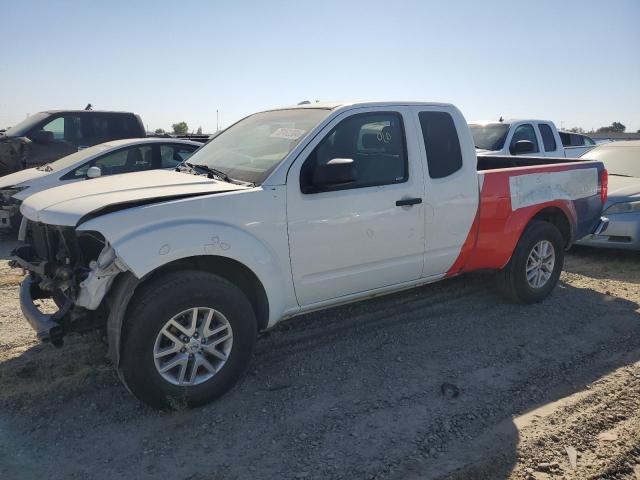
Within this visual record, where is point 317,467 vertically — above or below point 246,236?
below

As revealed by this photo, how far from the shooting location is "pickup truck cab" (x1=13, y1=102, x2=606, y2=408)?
124 inches

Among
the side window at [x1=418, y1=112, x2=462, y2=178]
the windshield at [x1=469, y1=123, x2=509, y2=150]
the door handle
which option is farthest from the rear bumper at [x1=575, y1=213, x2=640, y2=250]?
the door handle

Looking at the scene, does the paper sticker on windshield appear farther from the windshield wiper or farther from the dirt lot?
the dirt lot

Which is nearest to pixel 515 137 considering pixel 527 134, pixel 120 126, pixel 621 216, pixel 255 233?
pixel 527 134

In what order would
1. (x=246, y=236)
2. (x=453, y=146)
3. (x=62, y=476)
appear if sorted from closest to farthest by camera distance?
(x=62, y=476) < (x=246, y=236) < (x=453, y=146)

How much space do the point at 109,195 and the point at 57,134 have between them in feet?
24.5

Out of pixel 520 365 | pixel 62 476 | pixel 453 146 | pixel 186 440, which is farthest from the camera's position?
pixel 453 146

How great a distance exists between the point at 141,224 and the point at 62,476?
141cm

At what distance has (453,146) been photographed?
4535mm

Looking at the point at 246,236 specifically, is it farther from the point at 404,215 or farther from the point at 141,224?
the point at 404,215

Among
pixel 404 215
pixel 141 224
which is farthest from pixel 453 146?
pixel 141 224

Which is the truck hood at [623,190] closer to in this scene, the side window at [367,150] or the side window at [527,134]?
the side window at [527,134]

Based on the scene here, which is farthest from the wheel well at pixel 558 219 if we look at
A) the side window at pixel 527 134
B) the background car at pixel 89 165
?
the side window at pixel 527 134

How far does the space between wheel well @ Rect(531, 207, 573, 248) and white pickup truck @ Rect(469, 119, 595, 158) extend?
4.00 meters
